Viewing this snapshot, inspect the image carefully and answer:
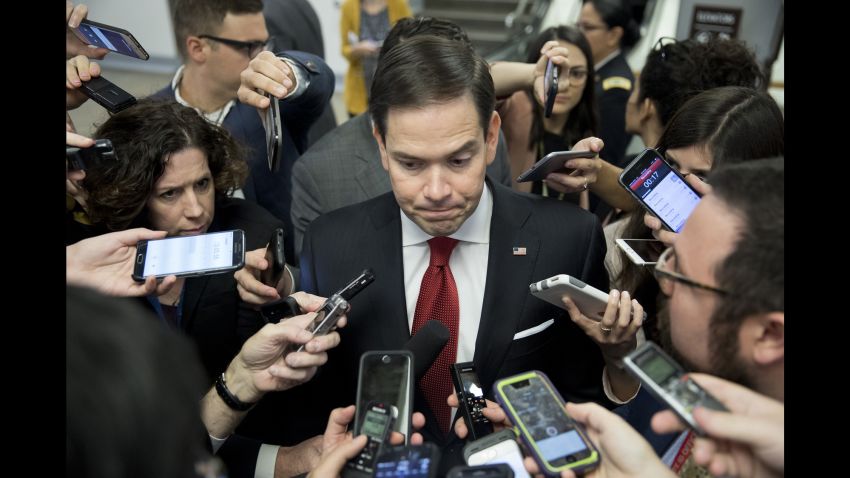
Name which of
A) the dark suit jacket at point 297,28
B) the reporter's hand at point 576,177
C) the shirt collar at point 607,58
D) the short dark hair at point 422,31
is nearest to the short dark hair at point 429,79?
the reporter's hand at point 576,177

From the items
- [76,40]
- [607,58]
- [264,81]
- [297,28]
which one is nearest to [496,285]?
[264,81]

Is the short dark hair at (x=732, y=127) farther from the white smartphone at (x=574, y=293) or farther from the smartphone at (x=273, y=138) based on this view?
the smartphone at (x=273, y=138)

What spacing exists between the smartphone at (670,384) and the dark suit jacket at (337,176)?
1.39m

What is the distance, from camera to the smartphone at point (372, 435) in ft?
4.71

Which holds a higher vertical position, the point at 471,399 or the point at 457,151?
the point at 457,151

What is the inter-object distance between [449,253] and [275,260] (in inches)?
20.2

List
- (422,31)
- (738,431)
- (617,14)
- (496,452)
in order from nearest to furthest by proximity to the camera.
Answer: (738,431) < (496,452) < (422,31) < (617,14)

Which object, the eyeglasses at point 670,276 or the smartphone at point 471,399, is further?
the smartphone at point 471,399

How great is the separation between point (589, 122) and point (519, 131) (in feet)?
1.32

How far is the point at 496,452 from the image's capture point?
1541 mm

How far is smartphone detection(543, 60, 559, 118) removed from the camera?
2420mm

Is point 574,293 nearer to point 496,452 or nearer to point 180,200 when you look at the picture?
point 496,452

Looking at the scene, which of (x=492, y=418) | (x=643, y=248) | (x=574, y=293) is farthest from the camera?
(x=643, y=248)
